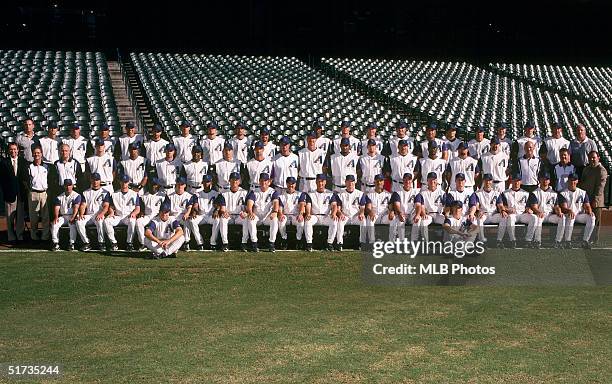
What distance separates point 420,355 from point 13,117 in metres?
12.0

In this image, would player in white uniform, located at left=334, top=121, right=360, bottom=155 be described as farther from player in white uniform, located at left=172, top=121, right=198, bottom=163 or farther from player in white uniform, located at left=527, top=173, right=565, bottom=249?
player in white uniform, located at left=527, top=173, right=565, bottom=249

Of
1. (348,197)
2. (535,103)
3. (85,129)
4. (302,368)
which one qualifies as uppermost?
(535,103)

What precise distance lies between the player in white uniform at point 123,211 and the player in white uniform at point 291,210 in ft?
6.90

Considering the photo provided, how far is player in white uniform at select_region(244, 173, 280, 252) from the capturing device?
1040 centimetres

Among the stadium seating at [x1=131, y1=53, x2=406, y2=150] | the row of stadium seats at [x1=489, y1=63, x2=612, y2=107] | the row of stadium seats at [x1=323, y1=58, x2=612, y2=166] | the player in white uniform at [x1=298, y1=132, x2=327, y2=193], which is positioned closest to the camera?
the player in white uniform at [x1=298, y1=132, x2=327, y2=193]

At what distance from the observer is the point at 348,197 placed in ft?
36.0

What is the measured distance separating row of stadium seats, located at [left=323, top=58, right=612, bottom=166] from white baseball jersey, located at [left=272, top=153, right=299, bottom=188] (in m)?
7.20

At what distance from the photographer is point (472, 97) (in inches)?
841

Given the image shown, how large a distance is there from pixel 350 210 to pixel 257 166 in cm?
162

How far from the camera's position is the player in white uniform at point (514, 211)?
10.7m

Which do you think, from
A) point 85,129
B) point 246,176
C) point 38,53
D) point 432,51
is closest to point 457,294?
point 246,176

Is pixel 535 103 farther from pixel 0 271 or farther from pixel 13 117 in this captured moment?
pixel 0 271

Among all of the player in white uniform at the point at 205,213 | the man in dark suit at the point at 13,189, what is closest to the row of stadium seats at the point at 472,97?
the player in white uniform at the point at 205,213

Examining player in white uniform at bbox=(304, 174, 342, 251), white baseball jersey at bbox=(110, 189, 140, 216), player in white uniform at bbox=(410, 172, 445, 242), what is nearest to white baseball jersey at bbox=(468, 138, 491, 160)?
player in white uniform at bbox=(410, 172, 445, 242)
